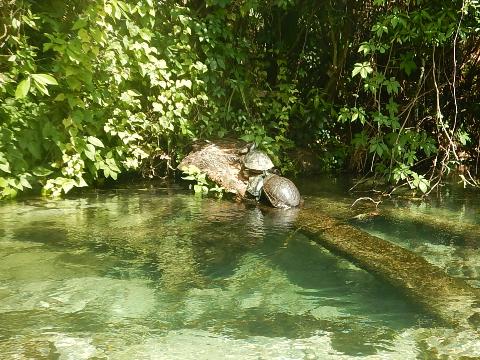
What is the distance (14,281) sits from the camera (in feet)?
10.4

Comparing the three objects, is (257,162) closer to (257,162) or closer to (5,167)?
(257,162)

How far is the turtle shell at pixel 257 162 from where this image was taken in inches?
227

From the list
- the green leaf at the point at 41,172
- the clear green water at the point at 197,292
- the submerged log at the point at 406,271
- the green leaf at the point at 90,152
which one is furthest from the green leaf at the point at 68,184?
the submerged log at the point at 406,271

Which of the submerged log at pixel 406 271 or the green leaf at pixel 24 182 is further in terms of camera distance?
the green leaf at pixel 24 182

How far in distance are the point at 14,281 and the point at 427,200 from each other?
4407 mm

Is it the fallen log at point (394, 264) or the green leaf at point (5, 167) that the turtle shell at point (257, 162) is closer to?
the fallen log at point (394, 264)

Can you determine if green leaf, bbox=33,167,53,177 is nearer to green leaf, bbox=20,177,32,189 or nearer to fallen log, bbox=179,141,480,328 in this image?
green leaf, bbox=20,177,32,189

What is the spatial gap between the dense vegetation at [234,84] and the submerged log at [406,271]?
5.47 ft

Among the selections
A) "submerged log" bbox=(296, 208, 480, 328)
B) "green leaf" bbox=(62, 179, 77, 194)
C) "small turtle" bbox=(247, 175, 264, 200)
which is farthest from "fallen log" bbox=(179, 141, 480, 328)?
"green leaf" bbox=(62, 179, 77, 194)

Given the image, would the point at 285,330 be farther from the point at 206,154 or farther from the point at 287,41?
the point at 287,41

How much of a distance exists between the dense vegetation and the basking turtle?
1.94ft

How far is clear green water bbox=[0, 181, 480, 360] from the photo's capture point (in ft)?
8.00

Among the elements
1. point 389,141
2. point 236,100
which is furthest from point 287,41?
point 389,141

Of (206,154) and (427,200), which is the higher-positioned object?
(206,154)
